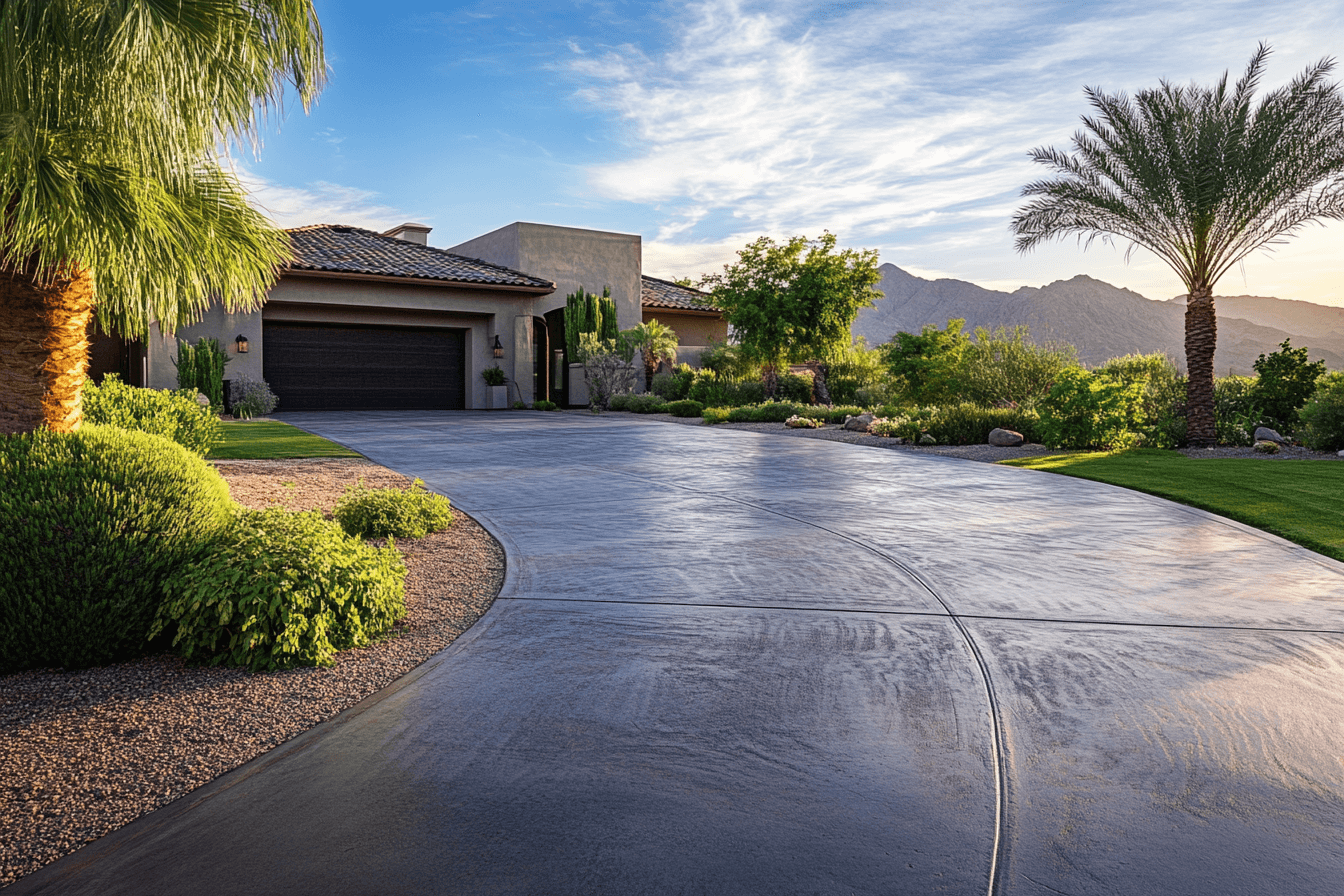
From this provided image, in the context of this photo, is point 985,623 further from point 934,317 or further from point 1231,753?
point 934,317

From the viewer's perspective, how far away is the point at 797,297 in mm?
24375

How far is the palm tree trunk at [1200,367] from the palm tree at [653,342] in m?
15.5

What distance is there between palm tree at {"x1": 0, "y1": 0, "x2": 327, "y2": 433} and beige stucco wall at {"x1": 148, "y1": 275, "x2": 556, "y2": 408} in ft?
60.8

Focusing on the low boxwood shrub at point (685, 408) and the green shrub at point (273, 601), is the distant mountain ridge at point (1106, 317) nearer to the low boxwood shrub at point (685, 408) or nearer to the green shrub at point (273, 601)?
the low boxwood shrub at point (685, 408)

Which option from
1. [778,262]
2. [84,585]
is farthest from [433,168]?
[84,585]

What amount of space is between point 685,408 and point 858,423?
6.39 metres

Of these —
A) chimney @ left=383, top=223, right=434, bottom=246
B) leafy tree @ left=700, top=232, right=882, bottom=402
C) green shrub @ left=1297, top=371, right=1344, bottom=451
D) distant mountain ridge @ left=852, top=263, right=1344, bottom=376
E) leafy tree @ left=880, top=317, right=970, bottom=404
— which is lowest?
green shrub @ left=1297, top=371, right=1344, bottom=451

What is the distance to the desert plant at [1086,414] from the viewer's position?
1438cm

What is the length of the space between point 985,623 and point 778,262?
21.2 meters

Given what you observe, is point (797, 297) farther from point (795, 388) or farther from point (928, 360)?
point (928, 360)

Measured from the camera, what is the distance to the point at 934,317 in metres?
99.3

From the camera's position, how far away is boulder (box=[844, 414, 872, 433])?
17.8 m

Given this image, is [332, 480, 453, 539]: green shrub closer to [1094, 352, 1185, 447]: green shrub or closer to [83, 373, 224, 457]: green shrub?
[83, 373, 224, 457]: green shrub

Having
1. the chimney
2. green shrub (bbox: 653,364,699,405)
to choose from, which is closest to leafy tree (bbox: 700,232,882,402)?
green shrub (bbox: 653,364,699,405)
